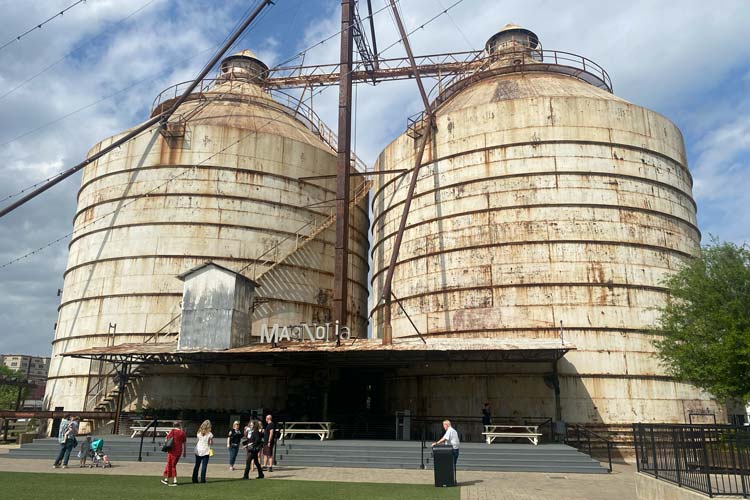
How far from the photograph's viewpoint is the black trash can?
12188 mm

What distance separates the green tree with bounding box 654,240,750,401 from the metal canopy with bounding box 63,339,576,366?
470 centimetres

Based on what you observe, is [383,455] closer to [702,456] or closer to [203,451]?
[203,451]

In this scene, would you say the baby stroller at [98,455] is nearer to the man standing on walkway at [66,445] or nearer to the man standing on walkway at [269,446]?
the man standing on walkway at [66,445]

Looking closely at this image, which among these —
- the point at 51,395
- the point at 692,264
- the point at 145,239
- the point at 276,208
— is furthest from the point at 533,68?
the point at 51,395

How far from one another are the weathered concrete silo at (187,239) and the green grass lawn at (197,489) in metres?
13.5

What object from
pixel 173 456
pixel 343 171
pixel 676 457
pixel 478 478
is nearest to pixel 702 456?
pixel 676 457

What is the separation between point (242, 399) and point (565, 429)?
1439 cm

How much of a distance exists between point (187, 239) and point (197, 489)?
17858 millimetres

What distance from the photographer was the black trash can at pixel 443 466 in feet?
40.0

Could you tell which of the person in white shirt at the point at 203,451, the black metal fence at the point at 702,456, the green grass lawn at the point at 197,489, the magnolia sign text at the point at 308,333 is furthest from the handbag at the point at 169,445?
the magnolia sign text at the point at 308,333

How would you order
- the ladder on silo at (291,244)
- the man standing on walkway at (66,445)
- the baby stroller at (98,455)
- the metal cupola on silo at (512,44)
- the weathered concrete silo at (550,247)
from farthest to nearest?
the metal cupola on silo at (512,44), the ladder on silo at (291,244), the weathered concrete silo at (550,247), the baby stroller at (98,455), the man standing on walkway at (66,445)

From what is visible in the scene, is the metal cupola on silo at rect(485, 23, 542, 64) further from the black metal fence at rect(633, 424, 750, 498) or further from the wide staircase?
the black metal fence at rect(633, 424, 750, 498)

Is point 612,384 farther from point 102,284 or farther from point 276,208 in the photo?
point 102,284

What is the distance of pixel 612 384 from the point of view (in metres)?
21.9
